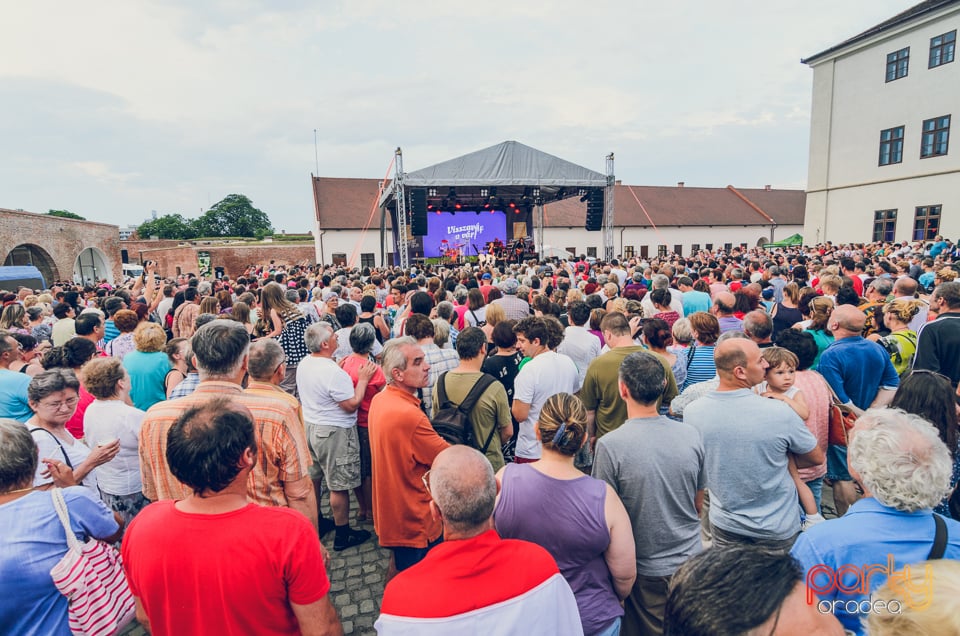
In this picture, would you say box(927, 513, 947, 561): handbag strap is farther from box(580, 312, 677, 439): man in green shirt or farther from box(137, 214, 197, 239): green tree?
box(137, 214, 197, 239): green tree

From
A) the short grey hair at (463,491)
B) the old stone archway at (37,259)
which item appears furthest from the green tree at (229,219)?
the short grey hair at (463,491)

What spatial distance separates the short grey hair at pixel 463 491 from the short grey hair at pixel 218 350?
147 cm

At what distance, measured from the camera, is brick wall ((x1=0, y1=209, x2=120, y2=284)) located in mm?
22344

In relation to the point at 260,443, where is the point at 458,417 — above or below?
below

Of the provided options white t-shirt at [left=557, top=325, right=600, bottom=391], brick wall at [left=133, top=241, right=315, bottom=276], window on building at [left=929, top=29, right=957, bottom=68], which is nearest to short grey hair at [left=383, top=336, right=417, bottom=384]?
white t-shirt at [left=557, top=325, right=600, bottom=391]

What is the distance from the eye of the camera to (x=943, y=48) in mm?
19547

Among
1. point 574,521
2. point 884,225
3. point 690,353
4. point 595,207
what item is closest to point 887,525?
point 574,521

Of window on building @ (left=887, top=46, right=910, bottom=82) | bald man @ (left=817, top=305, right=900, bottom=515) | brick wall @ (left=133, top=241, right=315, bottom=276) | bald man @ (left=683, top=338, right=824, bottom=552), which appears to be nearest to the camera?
bald man @ (left=683, top=338, right=824, bottom=552)

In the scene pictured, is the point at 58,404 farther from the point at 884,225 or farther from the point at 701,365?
the point at 884,225

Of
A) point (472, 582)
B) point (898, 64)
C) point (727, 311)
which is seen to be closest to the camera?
point (472, 582)

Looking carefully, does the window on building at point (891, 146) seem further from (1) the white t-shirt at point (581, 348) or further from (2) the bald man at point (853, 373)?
(1) the white t-shirt at point (581, 348)

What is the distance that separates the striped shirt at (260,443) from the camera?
230 centimetres

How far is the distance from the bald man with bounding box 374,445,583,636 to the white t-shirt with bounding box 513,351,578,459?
195 centimetres

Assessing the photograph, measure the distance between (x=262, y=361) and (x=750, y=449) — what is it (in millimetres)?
2732
